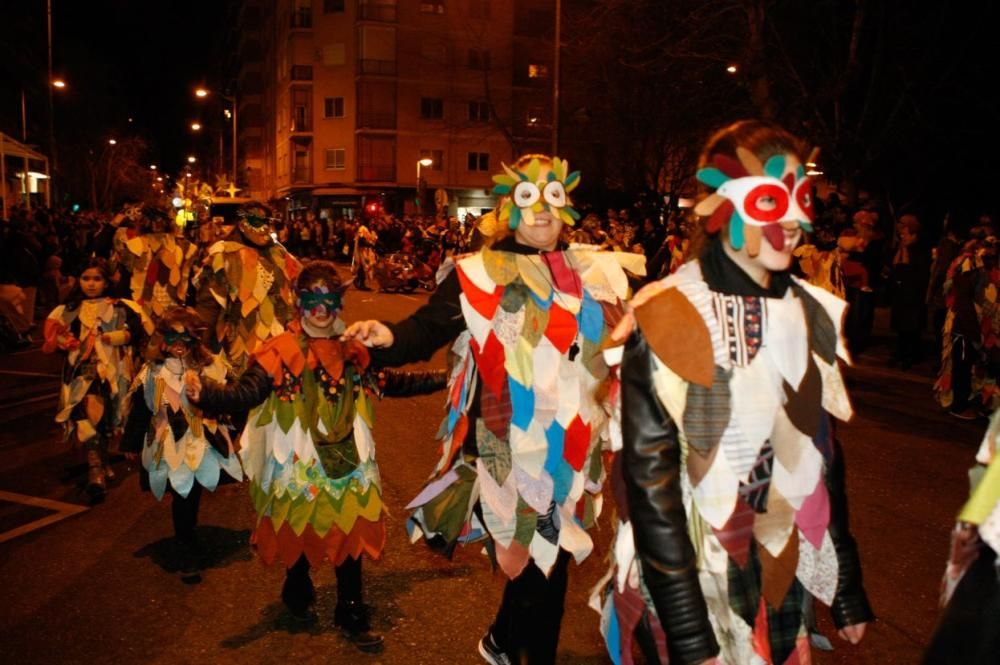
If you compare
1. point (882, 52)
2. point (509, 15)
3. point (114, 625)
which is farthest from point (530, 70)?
point (114, 625)

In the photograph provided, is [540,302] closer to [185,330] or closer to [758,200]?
[758,200]

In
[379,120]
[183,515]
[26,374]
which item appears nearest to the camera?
[183,515]

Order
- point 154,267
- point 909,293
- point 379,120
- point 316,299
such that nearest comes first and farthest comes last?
point 316,299 < point 154,267 < point 909,293 < point 379,120

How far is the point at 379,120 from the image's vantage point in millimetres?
53125

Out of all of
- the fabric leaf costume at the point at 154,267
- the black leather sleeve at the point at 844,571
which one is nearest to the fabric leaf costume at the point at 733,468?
the black leather sleeve at the point at 844,571

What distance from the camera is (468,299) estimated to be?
11.5 feet

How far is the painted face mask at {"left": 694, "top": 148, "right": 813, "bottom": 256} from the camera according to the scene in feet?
7.63

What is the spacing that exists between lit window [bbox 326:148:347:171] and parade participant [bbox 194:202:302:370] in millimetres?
49726

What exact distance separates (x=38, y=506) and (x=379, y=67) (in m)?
49.4

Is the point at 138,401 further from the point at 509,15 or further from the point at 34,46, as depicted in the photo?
the point at 509,15

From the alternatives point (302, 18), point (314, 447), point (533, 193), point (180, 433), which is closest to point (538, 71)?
point (302, 18)

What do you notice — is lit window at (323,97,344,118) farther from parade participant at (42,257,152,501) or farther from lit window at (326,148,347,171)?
parade participant at (42,257,152,501)

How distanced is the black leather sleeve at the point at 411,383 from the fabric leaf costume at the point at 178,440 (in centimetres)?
161

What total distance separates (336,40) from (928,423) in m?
51.0
